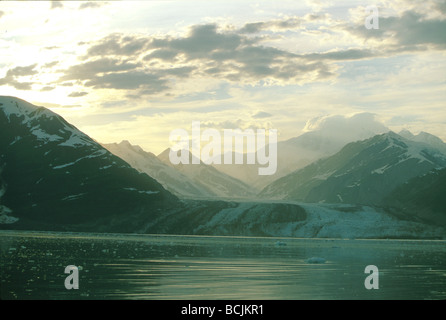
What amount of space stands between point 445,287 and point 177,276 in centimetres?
2672

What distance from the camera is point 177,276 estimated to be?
203ft
